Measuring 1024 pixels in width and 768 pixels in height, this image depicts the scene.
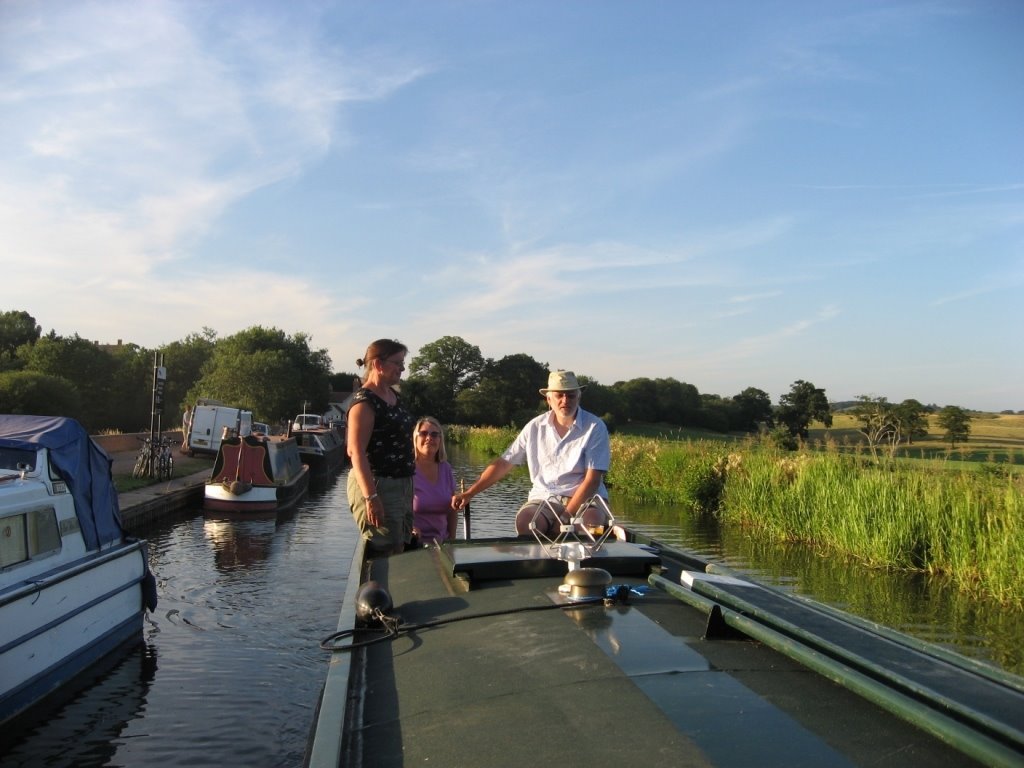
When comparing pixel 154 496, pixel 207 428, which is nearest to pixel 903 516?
pixel 154 496

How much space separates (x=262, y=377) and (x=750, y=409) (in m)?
49.0

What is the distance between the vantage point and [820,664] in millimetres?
2758

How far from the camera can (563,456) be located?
580 cm

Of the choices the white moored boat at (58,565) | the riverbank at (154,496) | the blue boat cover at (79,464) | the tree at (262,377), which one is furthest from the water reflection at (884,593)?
the tree at (262,377)

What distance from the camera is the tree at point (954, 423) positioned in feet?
84.3

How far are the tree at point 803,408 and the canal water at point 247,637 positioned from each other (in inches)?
1158

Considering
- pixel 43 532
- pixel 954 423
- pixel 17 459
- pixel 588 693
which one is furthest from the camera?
pixel 954 423

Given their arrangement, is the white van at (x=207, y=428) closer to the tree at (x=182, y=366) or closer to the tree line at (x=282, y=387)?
the tree line at (x=282, y=387)

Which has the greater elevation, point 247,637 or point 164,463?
point 164,463

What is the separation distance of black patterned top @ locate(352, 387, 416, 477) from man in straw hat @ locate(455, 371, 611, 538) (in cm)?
64

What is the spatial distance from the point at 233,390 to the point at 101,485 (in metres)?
60.4

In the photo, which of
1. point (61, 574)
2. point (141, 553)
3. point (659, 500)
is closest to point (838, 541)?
point (659, 500)

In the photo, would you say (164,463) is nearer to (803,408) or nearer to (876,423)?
(876,423)

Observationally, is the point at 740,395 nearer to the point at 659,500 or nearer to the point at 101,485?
the point at 659,500
